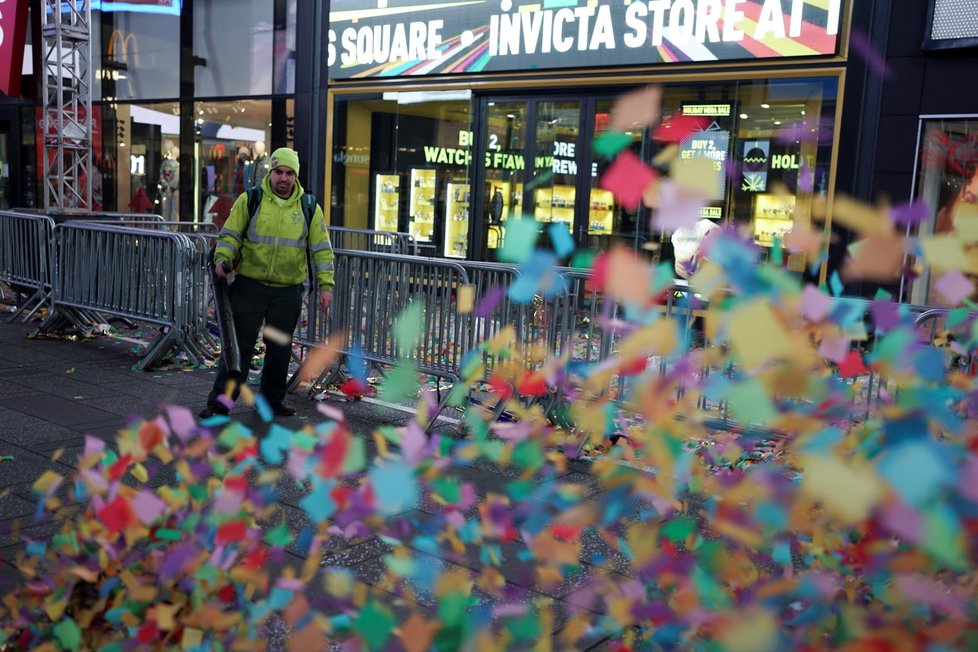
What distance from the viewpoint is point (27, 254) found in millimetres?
11008

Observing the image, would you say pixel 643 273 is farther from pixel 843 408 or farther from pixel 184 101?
pixel 184 101

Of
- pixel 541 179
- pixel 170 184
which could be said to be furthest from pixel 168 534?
pixel 170 184

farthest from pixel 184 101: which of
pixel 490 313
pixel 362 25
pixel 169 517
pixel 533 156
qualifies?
pixel 169 517

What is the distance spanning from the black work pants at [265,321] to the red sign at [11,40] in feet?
38.2

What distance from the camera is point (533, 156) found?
13047mm

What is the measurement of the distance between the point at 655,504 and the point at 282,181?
484cm

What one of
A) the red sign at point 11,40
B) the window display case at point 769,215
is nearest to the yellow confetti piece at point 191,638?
the window display case at point 769,215

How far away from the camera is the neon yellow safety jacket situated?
6539 mm

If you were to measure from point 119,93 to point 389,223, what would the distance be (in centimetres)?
796

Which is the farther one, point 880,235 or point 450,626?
point 450,626

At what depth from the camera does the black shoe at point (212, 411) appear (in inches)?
265

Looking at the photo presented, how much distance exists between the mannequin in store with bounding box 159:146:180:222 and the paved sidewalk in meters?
8.08

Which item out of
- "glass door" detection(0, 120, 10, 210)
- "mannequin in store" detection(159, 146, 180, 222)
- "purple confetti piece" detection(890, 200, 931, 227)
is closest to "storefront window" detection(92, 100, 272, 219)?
"mannequin in store" detection(159, 146, 180, 222)

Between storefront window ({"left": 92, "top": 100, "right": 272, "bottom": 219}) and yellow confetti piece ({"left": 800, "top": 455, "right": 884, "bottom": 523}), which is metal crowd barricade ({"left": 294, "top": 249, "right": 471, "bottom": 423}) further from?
storefront window ({"left": 92, "top": 100, "right": 272, "bottom": 219})
